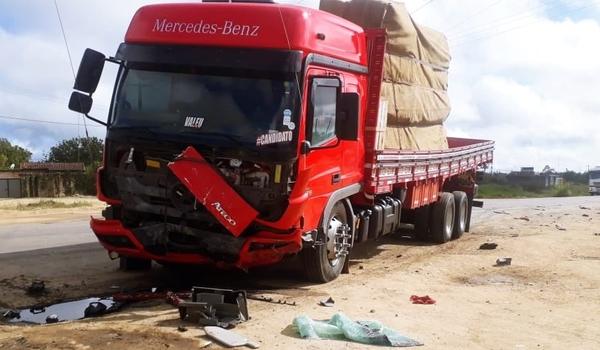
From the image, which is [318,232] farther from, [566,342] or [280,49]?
[566,342]

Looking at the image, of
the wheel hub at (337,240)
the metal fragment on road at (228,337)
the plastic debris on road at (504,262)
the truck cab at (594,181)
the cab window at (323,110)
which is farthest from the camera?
the truck cab at (594,181)

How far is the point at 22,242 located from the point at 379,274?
6.20 meters

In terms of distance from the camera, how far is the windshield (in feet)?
23.2

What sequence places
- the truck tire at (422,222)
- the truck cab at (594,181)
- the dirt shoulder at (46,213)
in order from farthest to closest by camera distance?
the truck cab at (594,181)
the dirt shoulder at (46,213)
the truck tire at (422,222)

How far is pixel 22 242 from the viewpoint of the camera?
38.1ft

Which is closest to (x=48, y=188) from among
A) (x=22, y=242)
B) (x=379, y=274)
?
(x=22, y=242)

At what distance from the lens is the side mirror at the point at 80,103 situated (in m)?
7.47

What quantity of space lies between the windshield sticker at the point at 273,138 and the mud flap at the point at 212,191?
548mm

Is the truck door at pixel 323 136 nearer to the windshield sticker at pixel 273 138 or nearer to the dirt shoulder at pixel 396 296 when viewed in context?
the windshield sticker at pixel 273 138

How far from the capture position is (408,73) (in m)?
11.1

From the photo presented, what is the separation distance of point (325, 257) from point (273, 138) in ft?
6.49

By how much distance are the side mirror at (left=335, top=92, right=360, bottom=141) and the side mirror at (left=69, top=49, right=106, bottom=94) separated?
273cm

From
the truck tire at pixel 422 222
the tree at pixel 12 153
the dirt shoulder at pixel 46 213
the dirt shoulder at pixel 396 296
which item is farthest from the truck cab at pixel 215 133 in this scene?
the tree at pixel 12 153

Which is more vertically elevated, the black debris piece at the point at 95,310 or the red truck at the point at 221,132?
the red truck at the point at 221,132
